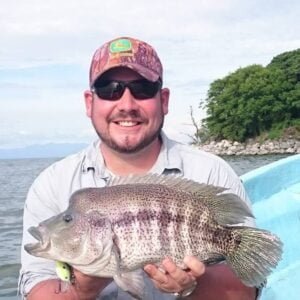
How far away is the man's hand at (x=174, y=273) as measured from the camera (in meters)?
2.54

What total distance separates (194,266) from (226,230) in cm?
22

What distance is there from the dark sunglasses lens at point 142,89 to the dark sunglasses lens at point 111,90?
0.05 metres

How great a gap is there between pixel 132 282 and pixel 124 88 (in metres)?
1.06

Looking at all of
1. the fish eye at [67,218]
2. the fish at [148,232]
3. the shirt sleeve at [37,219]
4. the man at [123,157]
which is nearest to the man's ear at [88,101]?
the man at [123,157]

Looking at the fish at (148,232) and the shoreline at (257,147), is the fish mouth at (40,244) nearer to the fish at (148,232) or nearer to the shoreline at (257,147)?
the fish at (148,232)

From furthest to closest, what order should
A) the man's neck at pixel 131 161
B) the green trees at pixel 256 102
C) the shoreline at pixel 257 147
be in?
the green trees at pixel 256 102
the shoreline at pixel 257 147
the man's neck at pixel 131 161

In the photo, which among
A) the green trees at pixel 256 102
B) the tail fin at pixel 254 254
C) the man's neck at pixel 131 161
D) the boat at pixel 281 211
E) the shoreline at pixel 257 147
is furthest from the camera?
the green trees at pixel 256 102

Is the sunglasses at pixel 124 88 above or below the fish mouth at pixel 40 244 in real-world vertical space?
above

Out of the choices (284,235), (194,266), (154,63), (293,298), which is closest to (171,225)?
(194,266)

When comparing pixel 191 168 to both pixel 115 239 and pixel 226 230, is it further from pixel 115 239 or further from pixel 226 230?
pixel 115 239

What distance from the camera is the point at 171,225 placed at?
256 centimetres

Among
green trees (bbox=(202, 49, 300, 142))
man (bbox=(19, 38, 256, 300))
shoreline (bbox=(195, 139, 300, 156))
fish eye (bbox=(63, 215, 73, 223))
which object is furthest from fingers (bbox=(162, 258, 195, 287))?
green trees (bbox=(202, 49, 300, 142))

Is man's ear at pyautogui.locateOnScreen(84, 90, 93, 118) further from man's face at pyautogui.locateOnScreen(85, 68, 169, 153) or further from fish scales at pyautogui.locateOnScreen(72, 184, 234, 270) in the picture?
fish scales at pyautogui.locateOnScreen(72, 184, 234, 270)

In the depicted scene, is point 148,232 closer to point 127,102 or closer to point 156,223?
point 156,223
